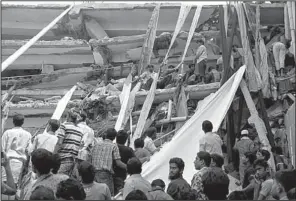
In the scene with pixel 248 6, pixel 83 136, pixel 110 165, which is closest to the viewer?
pixel 110 165

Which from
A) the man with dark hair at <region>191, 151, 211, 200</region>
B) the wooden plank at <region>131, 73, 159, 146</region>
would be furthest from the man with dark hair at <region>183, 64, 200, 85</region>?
the man with dark hair at <region>191, 151, 211, 200</region>

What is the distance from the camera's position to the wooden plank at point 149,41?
12539mm

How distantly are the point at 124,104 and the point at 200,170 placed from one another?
4.74 m

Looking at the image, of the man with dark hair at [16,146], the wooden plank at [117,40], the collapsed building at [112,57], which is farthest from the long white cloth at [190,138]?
the wooden plank at [117,40]

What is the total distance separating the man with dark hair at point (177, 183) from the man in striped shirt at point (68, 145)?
196 centimetres

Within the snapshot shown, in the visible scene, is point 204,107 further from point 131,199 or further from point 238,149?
point 131,199

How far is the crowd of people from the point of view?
4.63m

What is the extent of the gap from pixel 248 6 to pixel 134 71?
295 cm

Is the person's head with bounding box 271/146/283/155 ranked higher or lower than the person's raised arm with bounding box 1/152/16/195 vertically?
higher

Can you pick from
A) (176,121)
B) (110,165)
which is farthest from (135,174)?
(176,121)

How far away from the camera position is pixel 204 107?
888 cm

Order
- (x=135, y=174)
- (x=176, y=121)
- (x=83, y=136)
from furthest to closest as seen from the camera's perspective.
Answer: (x=176, y=121)
(x=83, y=136)
(x=135, y=174)

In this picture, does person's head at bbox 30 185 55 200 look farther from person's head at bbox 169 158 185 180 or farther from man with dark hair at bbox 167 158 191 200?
person's head at bbox 169 158 185 180

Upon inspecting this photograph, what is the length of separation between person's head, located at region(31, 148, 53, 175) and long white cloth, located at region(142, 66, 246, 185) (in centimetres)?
254
